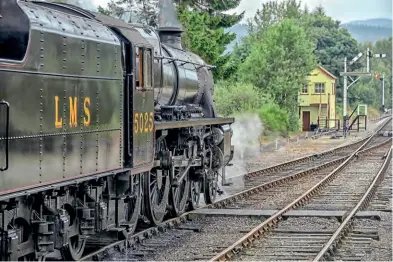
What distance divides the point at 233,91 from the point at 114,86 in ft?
102

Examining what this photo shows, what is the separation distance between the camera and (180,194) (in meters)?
15.2

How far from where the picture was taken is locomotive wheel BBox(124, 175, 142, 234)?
471 inches

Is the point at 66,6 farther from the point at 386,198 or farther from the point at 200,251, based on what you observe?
the point at 386,198

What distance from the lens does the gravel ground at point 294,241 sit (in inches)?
447

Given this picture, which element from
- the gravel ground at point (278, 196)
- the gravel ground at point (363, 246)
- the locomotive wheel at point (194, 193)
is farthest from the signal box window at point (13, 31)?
the gravel ground at point (278, 196)

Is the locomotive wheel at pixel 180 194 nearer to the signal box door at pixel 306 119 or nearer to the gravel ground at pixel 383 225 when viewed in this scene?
the gravel ground at pixel 383 225

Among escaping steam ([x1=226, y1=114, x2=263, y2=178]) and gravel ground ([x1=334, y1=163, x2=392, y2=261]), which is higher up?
escaping steam ([x1=226, y1=114, x2=263, y2=178])

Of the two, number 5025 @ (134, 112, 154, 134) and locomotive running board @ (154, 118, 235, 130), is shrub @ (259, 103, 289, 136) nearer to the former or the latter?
locomotive running board @ (154, 118, 235, 130)

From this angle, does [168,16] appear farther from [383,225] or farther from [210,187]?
[383,225]

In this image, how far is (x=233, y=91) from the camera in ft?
136

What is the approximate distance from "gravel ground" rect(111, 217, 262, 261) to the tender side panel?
1443 mm

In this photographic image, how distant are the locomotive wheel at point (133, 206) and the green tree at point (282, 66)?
38969 mm

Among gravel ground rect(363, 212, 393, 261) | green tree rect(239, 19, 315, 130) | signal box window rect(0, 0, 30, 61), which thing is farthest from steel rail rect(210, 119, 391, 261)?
green tree rect(239, 19, 315, 130)

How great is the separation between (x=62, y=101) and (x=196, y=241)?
14.7ft
